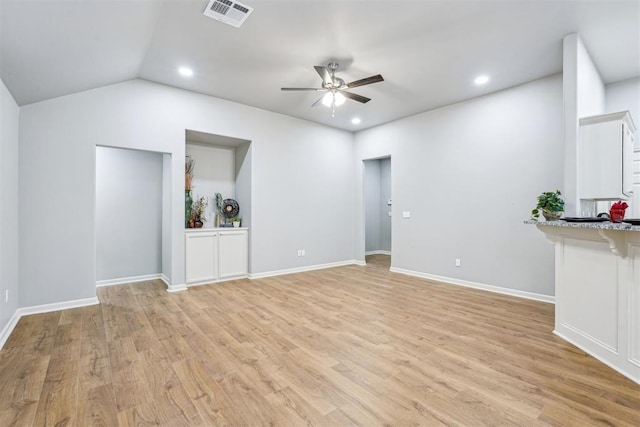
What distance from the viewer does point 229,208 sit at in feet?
17.4

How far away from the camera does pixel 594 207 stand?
3100mm

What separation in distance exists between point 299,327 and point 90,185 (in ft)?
10.7

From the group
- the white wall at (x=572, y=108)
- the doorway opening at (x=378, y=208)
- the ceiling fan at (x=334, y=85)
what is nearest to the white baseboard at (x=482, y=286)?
the white wall at (x=572, y=108)

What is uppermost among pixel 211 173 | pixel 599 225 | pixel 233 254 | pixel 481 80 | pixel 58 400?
pixel 481 80

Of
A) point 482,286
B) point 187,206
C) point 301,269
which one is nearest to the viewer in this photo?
point 482,286

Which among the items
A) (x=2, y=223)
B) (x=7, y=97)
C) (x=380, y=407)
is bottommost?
(x=380, y=407)

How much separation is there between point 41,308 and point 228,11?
13.0ft

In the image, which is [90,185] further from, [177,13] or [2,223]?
[177,13]

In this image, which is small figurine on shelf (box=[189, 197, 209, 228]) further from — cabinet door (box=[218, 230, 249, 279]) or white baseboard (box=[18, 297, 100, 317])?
Answer: white baseboard (box=[18, 297, 100, 317])

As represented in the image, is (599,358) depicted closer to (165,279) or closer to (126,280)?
(165,279)

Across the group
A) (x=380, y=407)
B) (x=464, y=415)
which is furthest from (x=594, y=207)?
(x=380, y=407)

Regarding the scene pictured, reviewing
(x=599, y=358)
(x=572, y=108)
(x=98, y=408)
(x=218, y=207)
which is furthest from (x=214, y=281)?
(x=572, y=108)

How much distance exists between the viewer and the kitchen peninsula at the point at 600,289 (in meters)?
2.05

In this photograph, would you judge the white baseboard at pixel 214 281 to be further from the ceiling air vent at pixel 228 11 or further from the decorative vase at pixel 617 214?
the decorative vase at pixel 617 214
